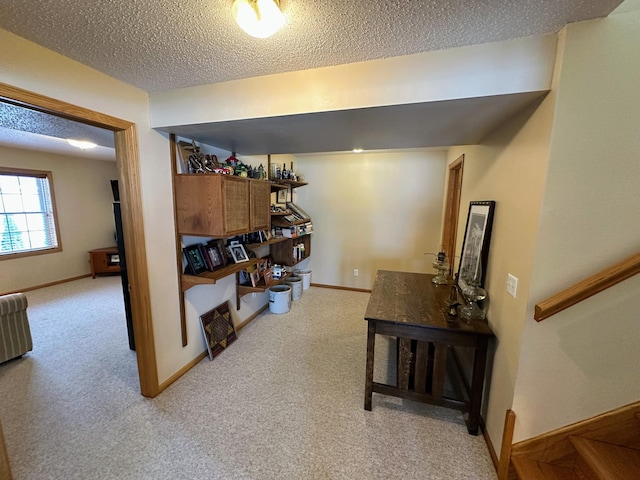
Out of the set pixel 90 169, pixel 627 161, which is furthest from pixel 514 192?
pixel 90 169

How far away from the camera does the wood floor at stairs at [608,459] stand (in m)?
1.10

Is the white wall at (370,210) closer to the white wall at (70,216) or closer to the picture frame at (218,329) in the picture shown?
the picture frame at (218,329)

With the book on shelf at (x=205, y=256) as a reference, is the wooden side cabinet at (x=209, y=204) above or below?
above

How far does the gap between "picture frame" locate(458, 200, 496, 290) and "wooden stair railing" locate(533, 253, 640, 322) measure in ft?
2.19

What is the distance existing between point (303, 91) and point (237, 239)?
1765 millimetres

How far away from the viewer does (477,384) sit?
1.68m

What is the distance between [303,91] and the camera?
4.91 ft

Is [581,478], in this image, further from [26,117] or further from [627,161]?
[26,117]

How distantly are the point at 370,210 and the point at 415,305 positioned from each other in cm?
238

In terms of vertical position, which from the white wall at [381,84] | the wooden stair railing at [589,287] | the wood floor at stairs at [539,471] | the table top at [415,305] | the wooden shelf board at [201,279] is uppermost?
the white wall at [381,84]

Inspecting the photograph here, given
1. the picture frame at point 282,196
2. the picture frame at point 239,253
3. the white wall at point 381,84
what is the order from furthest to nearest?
the picture frame at point 282,196, the picture frame at point 239,253, the white wall at point 381,84

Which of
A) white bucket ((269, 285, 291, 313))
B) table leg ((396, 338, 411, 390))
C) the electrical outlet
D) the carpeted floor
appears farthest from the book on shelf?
the electrical outlet

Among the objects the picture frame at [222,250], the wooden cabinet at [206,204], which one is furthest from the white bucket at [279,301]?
the wooden cabinet at [206,204]

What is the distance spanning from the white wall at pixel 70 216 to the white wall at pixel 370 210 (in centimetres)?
417
